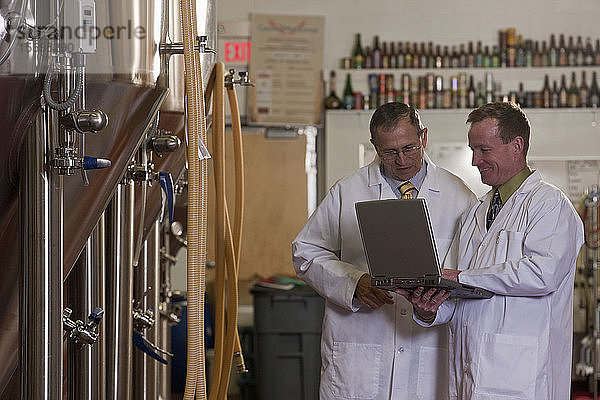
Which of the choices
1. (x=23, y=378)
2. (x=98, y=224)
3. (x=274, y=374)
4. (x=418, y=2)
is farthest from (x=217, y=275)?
(x=418, y=2)

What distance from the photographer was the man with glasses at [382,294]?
7.75 feet

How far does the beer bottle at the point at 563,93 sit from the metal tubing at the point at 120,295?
440cm

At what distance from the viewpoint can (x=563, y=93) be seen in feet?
19.2

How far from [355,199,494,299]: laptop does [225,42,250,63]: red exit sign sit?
4.08 m

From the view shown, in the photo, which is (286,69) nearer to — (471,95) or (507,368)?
(471,95)

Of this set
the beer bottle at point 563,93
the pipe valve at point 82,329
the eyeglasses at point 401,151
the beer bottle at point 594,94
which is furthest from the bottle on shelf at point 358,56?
the pipe valve at point 82,329

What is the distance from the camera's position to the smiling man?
2.07 meters

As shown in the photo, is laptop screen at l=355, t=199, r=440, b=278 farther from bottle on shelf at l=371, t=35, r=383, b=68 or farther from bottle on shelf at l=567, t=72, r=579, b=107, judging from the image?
bottle on shelf at l=567, t=72, r=579, b=107

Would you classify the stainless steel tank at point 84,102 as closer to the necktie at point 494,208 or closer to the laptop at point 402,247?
the laptop at point 402,247

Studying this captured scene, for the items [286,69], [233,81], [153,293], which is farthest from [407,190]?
[286,69]

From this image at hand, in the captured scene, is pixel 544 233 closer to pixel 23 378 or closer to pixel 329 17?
pixel 23 378

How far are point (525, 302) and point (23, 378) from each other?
1255 millimetres

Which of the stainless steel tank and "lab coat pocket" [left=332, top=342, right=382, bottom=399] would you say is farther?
"lab coat pocket" [left=332, top=342, right=382, bottom=399]

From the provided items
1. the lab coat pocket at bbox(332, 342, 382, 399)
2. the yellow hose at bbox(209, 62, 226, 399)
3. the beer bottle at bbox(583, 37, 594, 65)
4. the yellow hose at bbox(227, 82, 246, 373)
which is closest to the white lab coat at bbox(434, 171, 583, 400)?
the lab coat pocket at bbox(332, 342, 382, 399)
